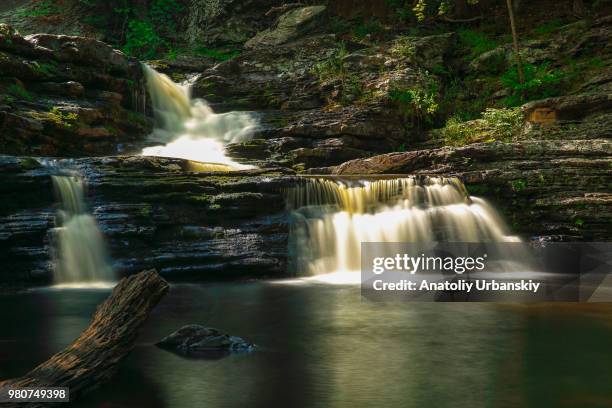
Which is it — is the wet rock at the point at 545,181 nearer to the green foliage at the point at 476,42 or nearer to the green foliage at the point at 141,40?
the green foliage at the point at 476,42

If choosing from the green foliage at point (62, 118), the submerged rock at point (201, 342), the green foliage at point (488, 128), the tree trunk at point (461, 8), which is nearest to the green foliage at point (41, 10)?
the green foliage at point (62, 118)

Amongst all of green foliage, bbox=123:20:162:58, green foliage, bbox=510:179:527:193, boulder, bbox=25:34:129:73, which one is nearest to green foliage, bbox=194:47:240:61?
green foliage, bbox=123:20:162:58

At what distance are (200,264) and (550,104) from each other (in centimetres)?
1045

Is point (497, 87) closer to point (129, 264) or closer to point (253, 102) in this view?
point (253, 102)

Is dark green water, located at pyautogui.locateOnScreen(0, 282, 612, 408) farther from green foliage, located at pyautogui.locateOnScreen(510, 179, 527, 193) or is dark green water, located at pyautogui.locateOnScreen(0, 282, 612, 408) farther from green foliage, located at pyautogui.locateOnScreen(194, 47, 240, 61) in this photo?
green foliage, located at pyautogui.locateOnScreen(194, 47, 240, 61)

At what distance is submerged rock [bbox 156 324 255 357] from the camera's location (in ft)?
19.9

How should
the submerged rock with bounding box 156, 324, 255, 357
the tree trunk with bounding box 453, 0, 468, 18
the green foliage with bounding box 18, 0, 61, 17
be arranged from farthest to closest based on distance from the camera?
the green foliage with bounding box 18, 0, 61, 17, the tree trunk with bounding box 453, 0, 468, 18, the submerged rock with bounding box 156, 324, 255, 357

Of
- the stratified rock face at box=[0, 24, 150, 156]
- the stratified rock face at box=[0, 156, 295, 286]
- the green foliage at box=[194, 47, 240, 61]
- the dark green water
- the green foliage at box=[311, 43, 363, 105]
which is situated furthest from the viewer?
the green foliage at box=[194, 47, 240, 61]

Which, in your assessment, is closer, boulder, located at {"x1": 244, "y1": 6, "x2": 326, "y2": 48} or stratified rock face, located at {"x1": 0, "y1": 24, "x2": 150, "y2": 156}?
stratified rock face, located at {"x1": 0, "y1": 24, "x2": 150, "y2": 156}

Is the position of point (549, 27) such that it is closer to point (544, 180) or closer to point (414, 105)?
point (414, 105)

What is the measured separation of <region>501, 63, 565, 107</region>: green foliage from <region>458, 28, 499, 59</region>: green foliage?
2730 mm

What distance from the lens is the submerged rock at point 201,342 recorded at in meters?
6.07

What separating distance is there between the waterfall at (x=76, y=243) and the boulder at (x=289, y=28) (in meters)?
14.5

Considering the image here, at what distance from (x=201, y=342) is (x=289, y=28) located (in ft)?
67.3
